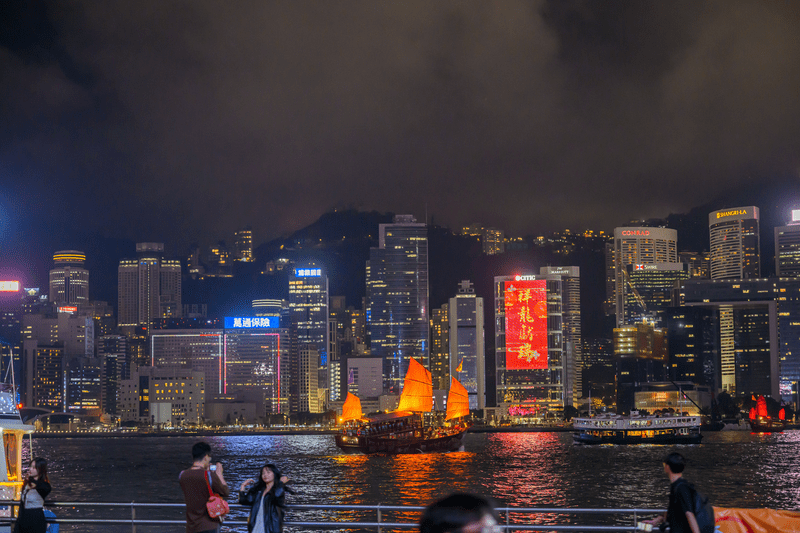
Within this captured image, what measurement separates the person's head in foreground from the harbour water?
4337 cm

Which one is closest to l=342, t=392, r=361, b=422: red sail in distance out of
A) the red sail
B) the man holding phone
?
the red sail

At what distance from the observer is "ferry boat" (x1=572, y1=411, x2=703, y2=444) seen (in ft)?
371

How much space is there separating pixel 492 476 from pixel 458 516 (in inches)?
2460

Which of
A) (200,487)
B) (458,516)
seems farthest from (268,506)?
(458,516)

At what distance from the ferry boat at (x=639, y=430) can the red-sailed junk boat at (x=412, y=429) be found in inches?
652

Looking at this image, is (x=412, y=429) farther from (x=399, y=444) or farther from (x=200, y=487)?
(x=200, y=487)


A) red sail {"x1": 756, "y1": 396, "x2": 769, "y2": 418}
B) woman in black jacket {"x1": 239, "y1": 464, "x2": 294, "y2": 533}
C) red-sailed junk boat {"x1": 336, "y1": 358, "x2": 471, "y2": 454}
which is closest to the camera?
woman in black jacket {"x1": 239, "y1": 464, "x2": 294, "y2": 533}

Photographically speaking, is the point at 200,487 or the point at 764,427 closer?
the point at 200,487

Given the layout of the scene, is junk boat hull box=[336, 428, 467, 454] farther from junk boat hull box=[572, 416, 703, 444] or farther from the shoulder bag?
the shoulder bag

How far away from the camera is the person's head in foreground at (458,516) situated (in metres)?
3.61

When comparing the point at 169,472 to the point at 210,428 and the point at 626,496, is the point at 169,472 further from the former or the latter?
the point at 210,428

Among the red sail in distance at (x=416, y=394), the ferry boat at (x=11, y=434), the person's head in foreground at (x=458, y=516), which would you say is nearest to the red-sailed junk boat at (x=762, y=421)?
the red sail in distance at (x=416, y=394)

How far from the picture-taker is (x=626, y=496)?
5069 centimetres

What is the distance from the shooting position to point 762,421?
155 meters
